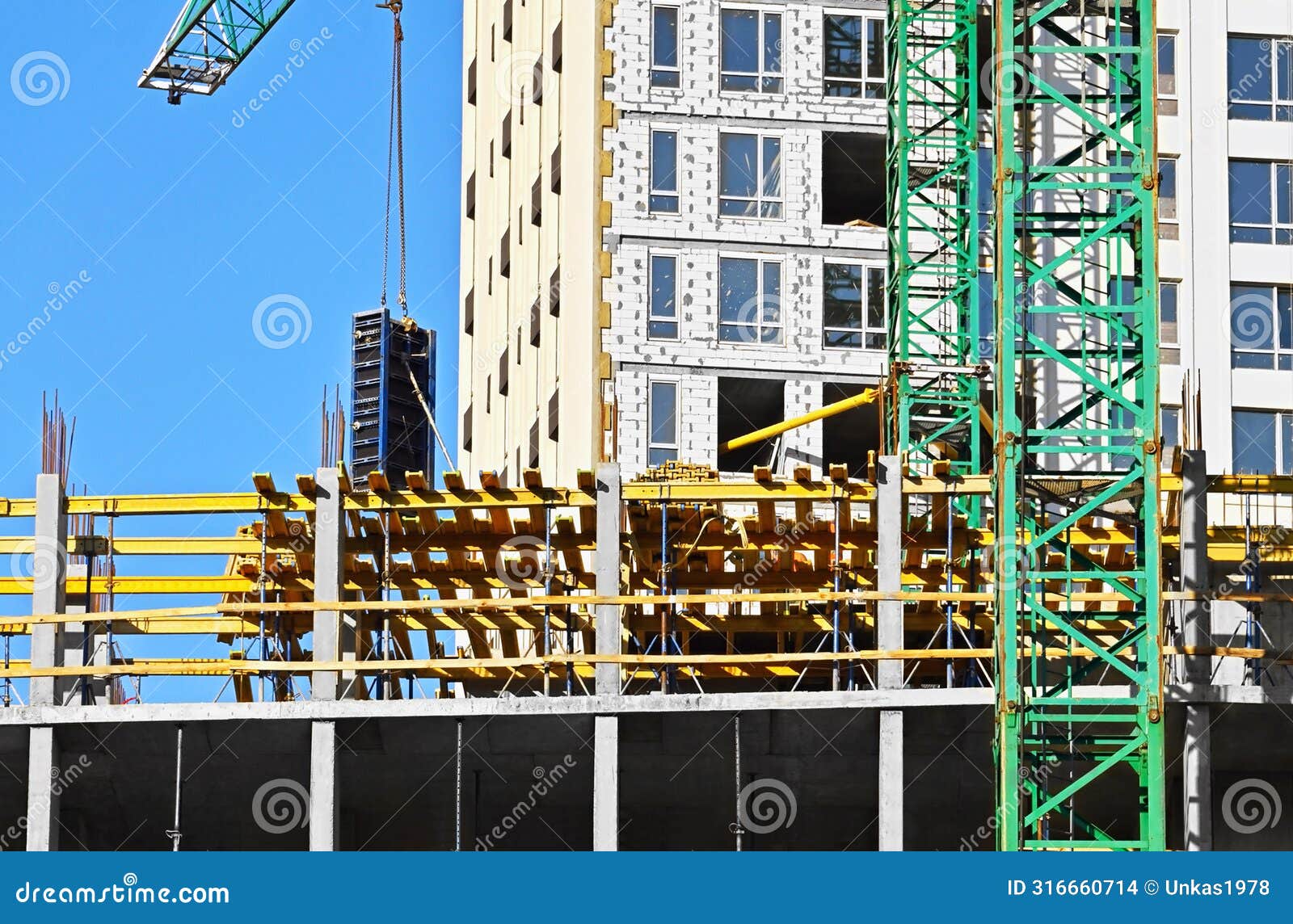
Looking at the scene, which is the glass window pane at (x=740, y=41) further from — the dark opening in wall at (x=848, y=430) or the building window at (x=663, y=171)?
the dark opening in wall at (x=848, y=430)

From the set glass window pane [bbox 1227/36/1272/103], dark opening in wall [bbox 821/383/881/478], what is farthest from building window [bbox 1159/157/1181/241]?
dark opening in wall [bbox 821/383/881/478]

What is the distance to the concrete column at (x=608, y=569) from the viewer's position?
131 ft

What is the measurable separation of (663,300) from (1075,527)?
1576 cm

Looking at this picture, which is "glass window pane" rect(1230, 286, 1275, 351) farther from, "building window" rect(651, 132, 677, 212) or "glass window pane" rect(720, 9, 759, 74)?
"building window" rect(651, 132, 677, 212)

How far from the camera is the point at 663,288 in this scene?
56.9 m

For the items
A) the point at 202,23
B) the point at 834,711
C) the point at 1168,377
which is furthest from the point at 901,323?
the point at 202,23

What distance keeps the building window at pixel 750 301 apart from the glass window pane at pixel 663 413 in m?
1.59

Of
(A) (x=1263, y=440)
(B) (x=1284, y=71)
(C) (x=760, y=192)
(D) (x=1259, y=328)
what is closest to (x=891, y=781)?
(C) (x=760, y=192)

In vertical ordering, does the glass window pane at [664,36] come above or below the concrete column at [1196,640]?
above

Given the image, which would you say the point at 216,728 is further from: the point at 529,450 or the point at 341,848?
the point at 529,450

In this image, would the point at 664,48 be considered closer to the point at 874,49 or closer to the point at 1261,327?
the point at 874,49

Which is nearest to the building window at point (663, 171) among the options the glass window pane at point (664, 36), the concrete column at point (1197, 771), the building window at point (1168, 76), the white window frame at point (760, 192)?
the white window frame at point (760, 192)

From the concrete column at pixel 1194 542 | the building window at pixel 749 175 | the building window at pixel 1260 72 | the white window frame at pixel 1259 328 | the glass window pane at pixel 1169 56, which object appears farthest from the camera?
the building window at pixel 1260 72

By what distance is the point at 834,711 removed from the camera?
1564 inches
